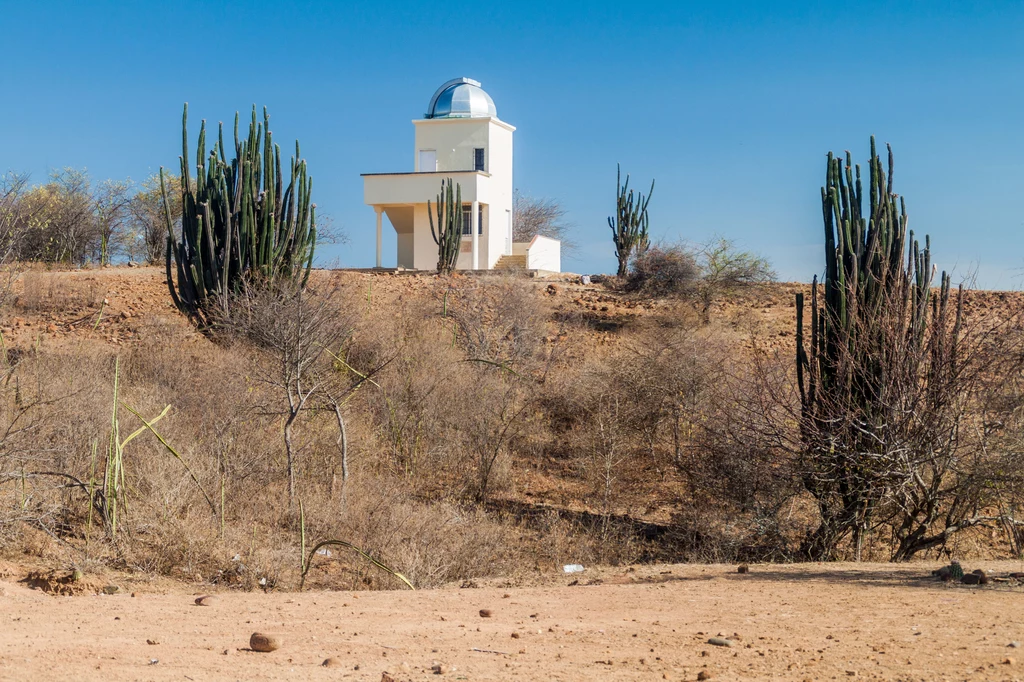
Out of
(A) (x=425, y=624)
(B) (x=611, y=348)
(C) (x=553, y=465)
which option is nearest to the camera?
(A) (x=425, y=624)

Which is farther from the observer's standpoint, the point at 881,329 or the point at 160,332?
the point at 160,332

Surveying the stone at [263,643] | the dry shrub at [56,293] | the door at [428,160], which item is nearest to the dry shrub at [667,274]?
the door at [428,160]

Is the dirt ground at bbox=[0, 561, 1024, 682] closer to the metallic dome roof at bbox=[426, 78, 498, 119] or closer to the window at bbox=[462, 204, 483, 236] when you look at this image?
the window at bbox=[462, 204, 483, 236]

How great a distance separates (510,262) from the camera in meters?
36.9

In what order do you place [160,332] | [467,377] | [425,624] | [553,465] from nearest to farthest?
[425,624] → [553,465] → [467,377] → [160,332]

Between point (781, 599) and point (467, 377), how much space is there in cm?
1287

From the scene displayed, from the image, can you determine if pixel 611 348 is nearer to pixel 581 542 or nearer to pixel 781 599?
pixel 581 542

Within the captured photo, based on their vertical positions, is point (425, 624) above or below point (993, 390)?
below

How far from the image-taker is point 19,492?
1291 centimetres

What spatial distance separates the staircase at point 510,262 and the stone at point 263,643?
1128 inches

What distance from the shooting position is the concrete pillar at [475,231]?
1374 inches

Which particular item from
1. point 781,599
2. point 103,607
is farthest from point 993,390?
point 103,607

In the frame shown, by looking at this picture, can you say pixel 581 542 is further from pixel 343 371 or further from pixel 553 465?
pixel 343 371

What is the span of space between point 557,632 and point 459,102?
3285cm
